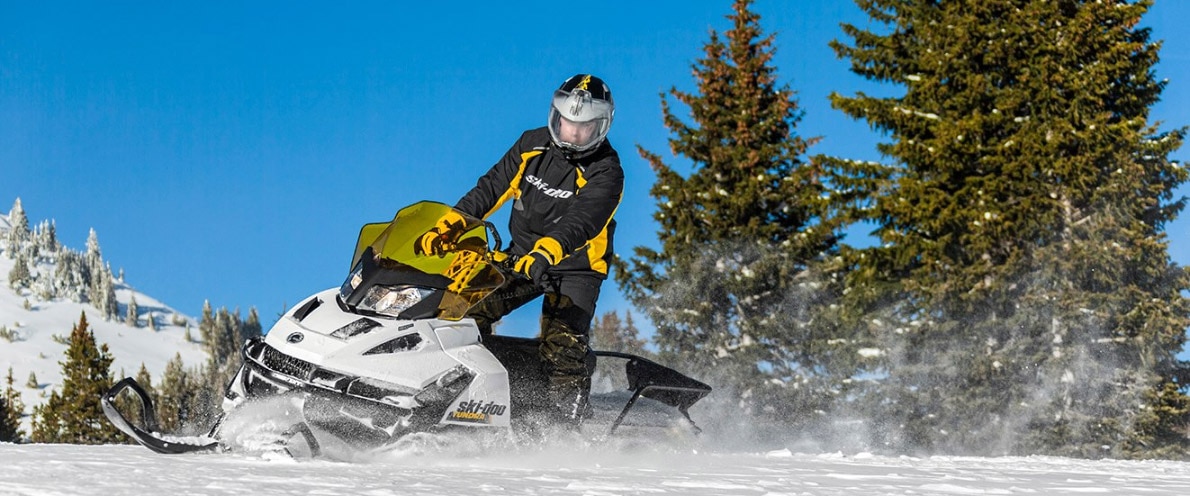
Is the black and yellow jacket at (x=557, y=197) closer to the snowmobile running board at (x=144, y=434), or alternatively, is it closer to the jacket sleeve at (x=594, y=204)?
the jacket sleeve at (x=594, y=204)

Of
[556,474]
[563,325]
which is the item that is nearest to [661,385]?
[563,325]

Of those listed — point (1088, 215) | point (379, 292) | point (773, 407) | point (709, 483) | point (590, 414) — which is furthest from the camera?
point (773, 407)

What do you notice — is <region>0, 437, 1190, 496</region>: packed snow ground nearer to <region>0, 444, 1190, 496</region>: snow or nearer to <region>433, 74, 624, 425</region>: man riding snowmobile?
<region>0, 444, 1190, 496</region>: snow

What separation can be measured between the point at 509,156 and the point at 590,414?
1746 mm

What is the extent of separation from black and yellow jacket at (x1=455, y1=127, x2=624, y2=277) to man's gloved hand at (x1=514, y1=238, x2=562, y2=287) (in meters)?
0.11

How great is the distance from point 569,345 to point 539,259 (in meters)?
0.75

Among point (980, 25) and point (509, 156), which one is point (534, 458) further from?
point (980, 25)

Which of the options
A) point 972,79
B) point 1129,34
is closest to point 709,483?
point 972,79

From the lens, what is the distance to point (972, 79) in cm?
2022

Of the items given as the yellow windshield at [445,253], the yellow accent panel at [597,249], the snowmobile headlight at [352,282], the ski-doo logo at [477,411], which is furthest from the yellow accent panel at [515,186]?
the ski-doo logo at [477,411]

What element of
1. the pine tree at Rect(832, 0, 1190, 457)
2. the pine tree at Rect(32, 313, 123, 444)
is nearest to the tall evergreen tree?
the pine tree at Rect(832, 0, 1190, 457)

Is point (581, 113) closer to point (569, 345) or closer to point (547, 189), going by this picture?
point (547, 189)

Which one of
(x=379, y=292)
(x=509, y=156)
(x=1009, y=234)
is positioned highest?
(x=1009, y=234)

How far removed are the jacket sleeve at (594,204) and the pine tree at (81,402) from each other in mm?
49392
